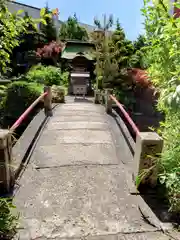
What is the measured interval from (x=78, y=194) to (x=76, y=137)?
2.16 m

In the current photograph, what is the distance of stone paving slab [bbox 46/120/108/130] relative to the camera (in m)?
5.76

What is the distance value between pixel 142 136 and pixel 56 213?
1.45m

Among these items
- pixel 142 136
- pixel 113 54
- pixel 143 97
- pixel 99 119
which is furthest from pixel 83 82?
pixel 142 136

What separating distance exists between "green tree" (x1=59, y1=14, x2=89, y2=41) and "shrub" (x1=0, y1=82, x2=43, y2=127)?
41.8 ft

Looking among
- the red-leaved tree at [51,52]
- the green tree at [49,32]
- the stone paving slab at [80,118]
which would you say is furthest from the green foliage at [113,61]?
the green tree at [49,32]

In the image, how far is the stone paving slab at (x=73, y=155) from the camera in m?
3.94

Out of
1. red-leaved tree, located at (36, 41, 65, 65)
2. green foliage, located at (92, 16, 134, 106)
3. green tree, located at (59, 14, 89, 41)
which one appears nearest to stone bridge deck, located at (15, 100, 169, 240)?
green foliage, located at (92, 16, 134, 106)

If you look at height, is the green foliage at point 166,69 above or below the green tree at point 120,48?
below

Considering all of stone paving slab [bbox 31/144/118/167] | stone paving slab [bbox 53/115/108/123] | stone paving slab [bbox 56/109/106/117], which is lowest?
stone paving slab [bbox 31/144/118/167]

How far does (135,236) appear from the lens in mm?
2375

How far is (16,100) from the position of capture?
909 centimetres

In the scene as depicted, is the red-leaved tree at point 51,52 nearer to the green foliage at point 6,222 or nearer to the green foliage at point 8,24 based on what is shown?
the green foliage at point 8,24

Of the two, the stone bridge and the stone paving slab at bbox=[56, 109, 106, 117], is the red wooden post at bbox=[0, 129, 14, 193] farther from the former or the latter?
the stone paving slab at bbox=[56, 109, 106, 117]

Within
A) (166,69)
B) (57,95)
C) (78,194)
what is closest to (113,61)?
(57,95)
